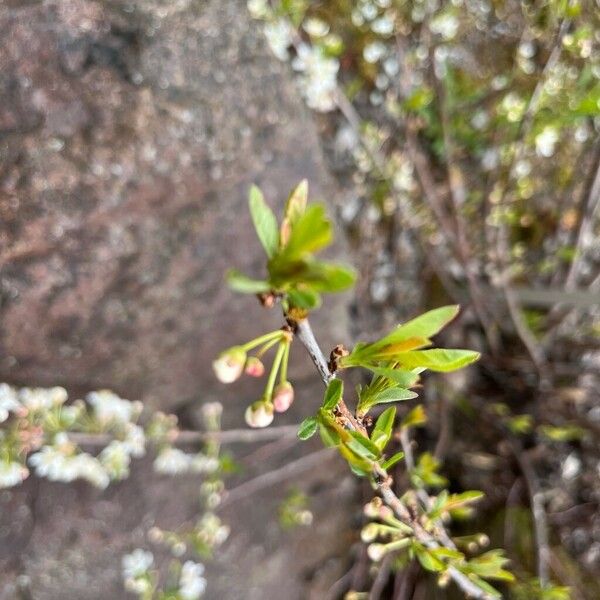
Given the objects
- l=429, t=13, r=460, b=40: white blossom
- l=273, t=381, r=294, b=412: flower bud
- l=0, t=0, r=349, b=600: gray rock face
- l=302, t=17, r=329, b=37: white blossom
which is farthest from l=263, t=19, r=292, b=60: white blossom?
l=273, t=381, r=294, b=412: flower bud

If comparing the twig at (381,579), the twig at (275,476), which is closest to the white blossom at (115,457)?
the twig at (275,476)

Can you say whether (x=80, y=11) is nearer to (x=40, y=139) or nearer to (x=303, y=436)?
(x=40, y=139)

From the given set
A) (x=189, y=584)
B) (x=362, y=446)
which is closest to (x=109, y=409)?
(x=189, y=584)

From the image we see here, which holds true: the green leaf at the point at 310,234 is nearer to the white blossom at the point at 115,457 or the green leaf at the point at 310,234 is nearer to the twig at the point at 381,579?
the white blossom at the point at 115,457

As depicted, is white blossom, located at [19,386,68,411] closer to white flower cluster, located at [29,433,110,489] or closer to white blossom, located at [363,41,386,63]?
white flower cluster, located at [29,433,110,489]

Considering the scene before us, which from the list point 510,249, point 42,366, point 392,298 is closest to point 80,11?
point 42,366
